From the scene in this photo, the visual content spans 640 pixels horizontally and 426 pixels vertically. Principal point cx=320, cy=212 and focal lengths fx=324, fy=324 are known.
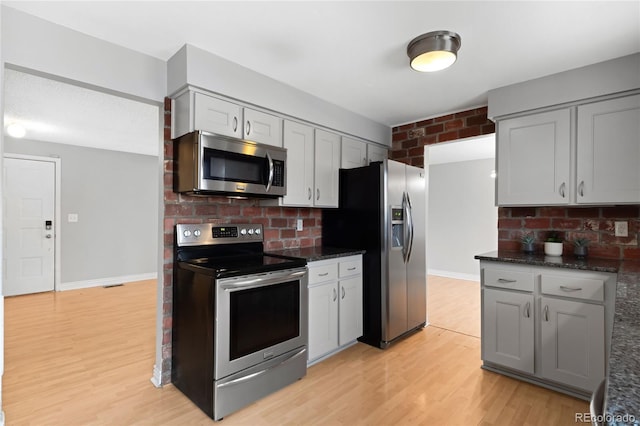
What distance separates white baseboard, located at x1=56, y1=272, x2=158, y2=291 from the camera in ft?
16.6

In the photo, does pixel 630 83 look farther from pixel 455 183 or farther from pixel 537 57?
pixel 455 183

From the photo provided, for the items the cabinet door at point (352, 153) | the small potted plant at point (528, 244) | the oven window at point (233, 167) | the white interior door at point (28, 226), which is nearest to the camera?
the oven window at point (233, 167)

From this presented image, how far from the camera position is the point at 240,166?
93.6 inches

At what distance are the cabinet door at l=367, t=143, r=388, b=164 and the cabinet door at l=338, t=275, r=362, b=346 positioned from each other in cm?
142

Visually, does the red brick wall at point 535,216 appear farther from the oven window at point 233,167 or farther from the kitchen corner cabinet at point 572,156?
the oven window at point 233,167

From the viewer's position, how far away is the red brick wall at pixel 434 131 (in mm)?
3242

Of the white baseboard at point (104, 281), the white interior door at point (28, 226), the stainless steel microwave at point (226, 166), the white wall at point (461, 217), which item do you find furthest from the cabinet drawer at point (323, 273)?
the white interior door at point (28, 226)

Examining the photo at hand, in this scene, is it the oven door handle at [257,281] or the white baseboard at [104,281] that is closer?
the oven door handle at [257,281]

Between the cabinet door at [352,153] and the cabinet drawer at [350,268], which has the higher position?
the cabinet door at [352,153]

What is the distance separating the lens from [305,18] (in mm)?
1849

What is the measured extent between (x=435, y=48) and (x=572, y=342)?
2140 mm

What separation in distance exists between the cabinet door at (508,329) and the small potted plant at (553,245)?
20.9 inches

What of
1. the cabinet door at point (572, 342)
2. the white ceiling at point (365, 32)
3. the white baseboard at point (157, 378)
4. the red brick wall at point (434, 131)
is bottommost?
the white baseboard at point (157, 378)

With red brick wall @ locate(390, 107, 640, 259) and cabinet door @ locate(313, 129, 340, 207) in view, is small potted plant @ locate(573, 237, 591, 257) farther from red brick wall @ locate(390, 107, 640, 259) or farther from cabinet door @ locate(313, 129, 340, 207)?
cabinet door @ locate(313, 129, 340, 207)
